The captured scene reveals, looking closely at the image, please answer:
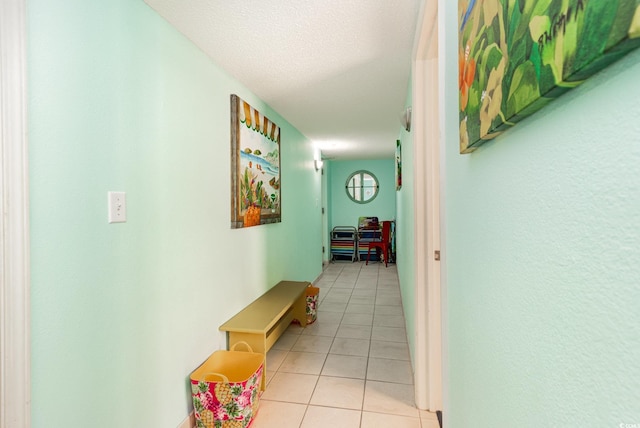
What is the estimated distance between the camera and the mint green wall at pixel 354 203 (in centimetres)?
696

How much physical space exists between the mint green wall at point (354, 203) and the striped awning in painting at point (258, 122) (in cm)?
405

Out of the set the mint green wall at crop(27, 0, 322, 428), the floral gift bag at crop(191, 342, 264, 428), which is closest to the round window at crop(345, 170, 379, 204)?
the mint green wall at crop(27, 0, 322, 428)

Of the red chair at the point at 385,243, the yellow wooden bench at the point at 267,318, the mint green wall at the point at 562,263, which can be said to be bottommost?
the yellow wooden bench at the point at 267,318

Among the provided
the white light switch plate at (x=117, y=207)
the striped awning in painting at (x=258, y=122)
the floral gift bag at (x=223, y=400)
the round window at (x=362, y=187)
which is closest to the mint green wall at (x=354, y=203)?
the round window at (x=362, y=187)

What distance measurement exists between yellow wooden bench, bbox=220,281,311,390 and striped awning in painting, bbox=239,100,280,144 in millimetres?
1495

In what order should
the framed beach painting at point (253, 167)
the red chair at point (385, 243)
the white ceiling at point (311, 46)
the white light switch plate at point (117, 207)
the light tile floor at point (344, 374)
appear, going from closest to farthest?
the white light switch plate at point (117, 207) → the white ceiling at point (311, 46) → the light tile floor at point (344, 374) → the framed beach painting at point (253, 167) → the red chair at point (385, 243)

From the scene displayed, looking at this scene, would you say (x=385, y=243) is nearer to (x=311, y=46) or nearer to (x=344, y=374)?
(x=344, y=374)

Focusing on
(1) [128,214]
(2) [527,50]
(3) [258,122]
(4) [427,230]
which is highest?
(3) [258,122]

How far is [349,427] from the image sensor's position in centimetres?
170

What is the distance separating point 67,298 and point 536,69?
1.46 metres

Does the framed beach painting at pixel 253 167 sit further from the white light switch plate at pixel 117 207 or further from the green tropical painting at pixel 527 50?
the green tropical painting at pixel 527 50

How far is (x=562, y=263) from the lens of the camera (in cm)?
39

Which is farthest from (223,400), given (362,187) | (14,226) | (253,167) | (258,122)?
(362,187)

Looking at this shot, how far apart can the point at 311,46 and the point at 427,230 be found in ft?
4.49
